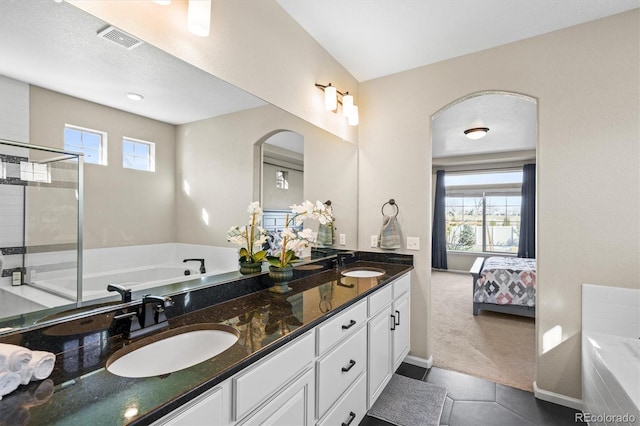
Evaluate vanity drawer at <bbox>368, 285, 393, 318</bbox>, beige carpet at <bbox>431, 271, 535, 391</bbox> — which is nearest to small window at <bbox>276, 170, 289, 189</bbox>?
vanity drawer at <bbox>368, 285, 393, 318</bbox>

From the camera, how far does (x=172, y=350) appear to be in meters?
1.20

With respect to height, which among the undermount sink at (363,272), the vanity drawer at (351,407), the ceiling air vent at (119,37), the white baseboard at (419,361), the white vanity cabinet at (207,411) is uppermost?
the ceiling air vent at (119,37)

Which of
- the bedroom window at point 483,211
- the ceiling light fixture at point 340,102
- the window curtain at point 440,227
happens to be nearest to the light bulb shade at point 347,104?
the ceiling light fixture at point 340,102

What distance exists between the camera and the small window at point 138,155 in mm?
1255

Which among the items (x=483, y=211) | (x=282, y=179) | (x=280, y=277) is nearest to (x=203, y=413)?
(x=280, y=277)

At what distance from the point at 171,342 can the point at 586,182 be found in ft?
9.12

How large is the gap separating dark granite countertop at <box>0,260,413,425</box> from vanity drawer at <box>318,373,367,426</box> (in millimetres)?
514

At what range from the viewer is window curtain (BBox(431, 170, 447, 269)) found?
24.1 ft

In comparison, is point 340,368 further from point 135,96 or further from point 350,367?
point 135,96

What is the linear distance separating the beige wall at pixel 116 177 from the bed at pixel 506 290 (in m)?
4.13

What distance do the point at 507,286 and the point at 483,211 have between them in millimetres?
3581

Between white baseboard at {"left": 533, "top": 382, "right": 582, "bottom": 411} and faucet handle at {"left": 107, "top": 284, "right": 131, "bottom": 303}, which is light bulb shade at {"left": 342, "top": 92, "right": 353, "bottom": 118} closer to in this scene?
faucet handle at {"left": 107, "top": 284, "right": 131, "bottom": 303}

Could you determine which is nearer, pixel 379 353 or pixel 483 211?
pixel 379 353

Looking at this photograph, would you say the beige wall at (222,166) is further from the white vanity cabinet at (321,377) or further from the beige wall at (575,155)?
the beige wall at (575,155)
